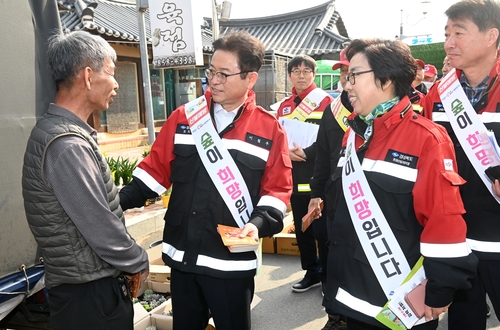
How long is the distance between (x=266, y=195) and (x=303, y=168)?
183cm

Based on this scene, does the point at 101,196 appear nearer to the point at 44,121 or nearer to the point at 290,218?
the point at 44,121

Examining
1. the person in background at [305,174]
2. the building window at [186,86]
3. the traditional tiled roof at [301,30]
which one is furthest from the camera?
the traditional tiled roof at [301,30]

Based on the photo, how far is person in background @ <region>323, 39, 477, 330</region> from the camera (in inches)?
67.3

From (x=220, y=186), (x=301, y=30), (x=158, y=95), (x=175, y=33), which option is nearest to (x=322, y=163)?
(x=220, y=186)

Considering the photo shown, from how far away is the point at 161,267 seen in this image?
12.0ft

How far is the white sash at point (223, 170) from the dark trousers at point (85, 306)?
0.69 meters

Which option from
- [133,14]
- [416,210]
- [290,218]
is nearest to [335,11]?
[133,14]

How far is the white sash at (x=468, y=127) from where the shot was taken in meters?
2.29

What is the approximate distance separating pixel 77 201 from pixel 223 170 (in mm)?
746

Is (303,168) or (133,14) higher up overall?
(133,14)

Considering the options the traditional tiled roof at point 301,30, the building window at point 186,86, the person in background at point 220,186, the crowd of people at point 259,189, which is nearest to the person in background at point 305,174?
the crowd of people at point 259,189

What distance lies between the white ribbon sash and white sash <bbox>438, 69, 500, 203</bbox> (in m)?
1.68

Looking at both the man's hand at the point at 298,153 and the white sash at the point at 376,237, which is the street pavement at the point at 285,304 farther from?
the white sash at the point at 376,237

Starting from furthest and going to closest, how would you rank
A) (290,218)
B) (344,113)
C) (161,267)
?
(290,218)
(161,267)
(344,113)
